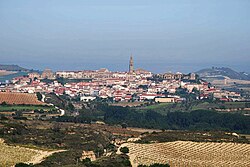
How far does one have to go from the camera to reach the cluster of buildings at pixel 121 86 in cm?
13575

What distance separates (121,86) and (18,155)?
11705cm

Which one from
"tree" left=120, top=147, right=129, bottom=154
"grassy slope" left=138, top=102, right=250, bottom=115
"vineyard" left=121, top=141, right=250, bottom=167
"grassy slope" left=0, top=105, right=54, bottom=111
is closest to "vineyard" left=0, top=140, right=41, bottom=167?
"tree" left=120, top=147, right=129, bottom=154

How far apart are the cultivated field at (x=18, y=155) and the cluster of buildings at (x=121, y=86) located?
3403 inches

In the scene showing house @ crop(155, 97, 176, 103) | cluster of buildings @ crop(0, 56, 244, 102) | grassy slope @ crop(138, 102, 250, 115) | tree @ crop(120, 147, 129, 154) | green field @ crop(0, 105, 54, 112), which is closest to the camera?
tree @ crop(120, 147, 129, 154)

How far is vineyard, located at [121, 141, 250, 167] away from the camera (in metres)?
36.0

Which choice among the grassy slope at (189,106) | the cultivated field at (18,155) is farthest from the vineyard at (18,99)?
the cultivated field at (18,155)

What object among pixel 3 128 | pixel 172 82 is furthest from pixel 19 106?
pixel 172 82

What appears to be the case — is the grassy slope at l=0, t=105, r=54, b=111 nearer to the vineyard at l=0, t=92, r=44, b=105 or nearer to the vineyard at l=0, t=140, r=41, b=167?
the vineyard at l=0, t=92, r=44, b=105

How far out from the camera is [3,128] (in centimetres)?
4997

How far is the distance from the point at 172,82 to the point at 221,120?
81.0m

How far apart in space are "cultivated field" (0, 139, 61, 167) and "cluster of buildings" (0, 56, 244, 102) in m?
86.4

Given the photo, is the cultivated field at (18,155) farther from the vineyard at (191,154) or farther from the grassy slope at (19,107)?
the grassy slope at (19,107)

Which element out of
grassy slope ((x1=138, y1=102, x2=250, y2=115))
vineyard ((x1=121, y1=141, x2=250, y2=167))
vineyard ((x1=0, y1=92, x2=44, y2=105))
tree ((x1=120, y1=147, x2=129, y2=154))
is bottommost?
grassy slope ((x1=138, y1=102, x2=250, y2=115))

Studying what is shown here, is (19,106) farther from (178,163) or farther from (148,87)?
(148,87)
